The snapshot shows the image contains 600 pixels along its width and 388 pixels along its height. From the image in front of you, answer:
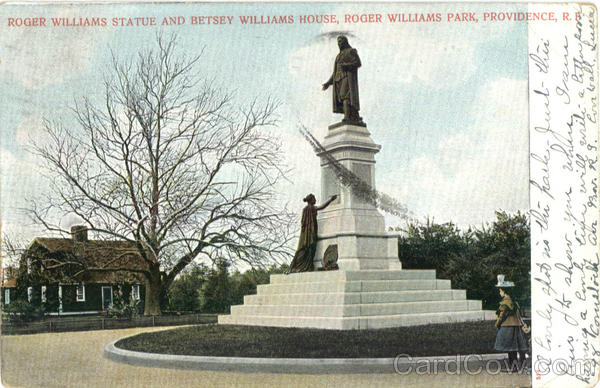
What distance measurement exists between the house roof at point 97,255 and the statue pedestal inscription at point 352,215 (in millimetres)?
5692

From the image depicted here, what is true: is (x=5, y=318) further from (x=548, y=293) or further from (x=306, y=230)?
(x=548, y=293)

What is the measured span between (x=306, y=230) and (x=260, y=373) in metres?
6.47

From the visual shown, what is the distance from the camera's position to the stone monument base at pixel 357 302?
14555 millimetres

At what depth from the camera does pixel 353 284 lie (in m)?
15.0

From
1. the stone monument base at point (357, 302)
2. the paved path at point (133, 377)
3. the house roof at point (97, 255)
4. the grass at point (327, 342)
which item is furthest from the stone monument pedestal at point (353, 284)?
the house roof at point (97, 255)

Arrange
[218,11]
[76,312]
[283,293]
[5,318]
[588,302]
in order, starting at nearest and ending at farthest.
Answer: [588,302], [218,11], [5,318], [283,293], [76,312]

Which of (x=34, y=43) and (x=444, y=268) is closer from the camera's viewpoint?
(x=34, y=43)

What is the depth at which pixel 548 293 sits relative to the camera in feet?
39.8

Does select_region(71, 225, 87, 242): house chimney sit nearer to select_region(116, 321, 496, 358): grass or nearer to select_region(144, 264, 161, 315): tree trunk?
select_region(144, 264, 161, 315): tree trunk

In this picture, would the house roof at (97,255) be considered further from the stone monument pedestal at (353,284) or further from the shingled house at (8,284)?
the stone monument pedestal at (353,284)

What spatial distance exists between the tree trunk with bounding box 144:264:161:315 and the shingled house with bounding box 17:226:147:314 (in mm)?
355

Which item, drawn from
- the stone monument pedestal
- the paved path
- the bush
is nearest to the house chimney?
the paved path

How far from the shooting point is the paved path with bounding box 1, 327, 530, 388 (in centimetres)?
1086

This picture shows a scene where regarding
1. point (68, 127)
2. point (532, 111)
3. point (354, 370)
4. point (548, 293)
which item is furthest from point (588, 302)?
point (68, 127)
